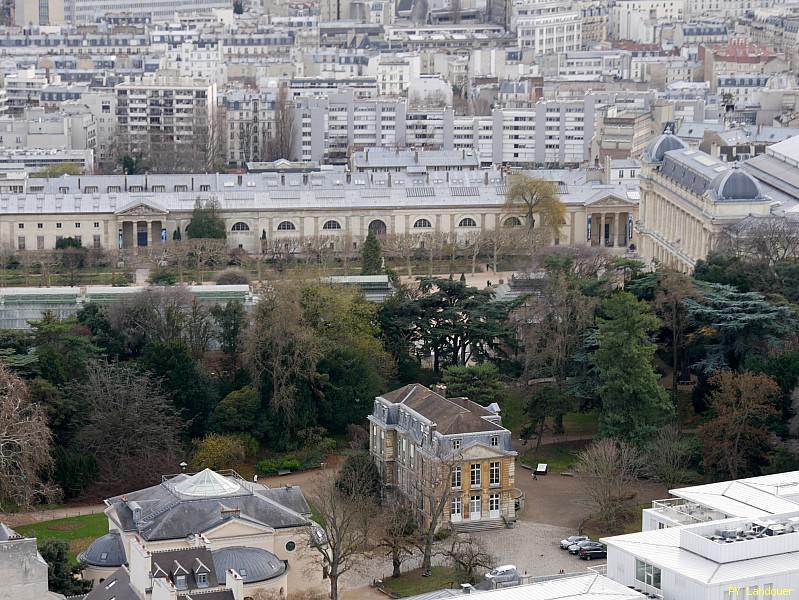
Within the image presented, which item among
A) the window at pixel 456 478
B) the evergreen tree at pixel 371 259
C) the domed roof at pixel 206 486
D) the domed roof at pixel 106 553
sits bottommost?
the domed roof at pixel 106 553

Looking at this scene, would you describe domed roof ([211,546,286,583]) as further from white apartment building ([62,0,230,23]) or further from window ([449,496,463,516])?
white apartment building ([62,0,230,23])

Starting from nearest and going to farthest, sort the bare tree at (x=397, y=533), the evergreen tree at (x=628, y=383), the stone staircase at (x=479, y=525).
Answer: the bare tree at (x=397, y=533) → the stone staircase at (x=479, y=525) → the evergreen tree at (x=628, y=383)

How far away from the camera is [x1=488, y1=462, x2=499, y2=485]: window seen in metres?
61.6

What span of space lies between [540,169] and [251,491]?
54.3 meters

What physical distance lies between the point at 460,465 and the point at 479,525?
169 centimetres

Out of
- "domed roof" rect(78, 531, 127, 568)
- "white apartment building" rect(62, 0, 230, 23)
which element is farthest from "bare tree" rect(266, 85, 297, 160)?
"domed roof" rect(78, 531, 127, 568)

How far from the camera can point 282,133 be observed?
120m

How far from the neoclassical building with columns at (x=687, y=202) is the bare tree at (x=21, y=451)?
28.4m

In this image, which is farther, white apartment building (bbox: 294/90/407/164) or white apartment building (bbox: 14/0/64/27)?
white apartment building (bbox: 14/0/64/27)

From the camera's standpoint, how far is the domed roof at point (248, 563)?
52750 mm

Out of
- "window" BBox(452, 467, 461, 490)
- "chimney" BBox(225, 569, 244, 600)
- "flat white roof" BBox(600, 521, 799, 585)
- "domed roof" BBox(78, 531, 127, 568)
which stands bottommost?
"domed roof" BBox(78, 531, 127, 568)

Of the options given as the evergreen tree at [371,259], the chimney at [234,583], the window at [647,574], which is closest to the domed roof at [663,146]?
the evergreen tree at [371,259]

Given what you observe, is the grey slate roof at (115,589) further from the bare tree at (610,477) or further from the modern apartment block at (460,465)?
the bare tree at (610,477)

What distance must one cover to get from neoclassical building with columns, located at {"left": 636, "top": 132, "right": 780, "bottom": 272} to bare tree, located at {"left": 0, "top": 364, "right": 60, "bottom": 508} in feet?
93.3
